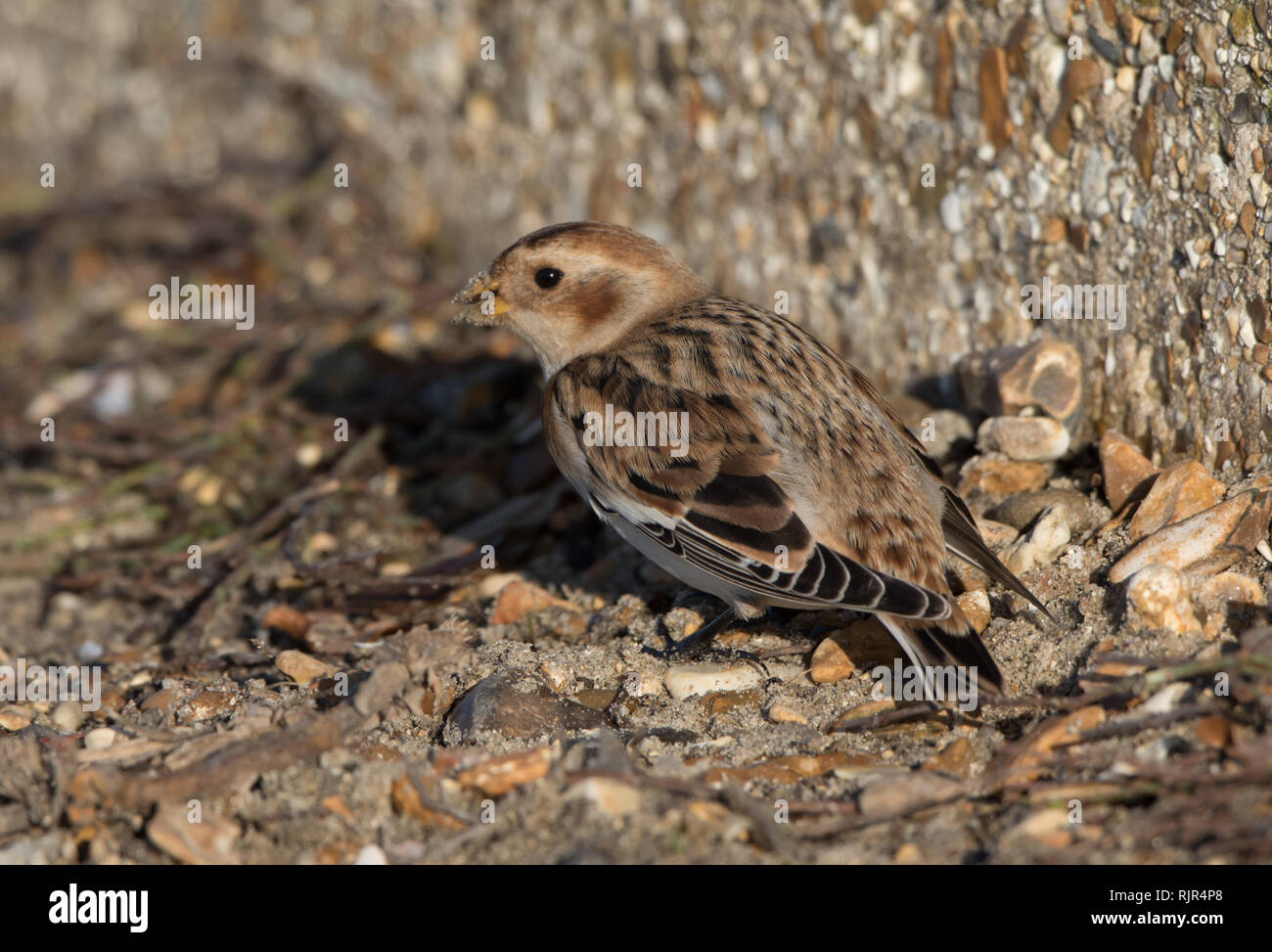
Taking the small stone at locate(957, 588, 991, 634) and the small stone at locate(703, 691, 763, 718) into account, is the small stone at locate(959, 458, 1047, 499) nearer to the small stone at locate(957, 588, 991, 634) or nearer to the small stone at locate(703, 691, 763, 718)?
the small stone at locate(957, 588, 991, 634)

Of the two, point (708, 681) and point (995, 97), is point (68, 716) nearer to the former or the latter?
point (708, 681)

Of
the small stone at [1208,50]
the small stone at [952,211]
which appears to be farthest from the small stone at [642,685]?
the small stone at [1208,50]

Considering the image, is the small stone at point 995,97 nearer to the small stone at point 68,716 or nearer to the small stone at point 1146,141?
the small stone at point 1146,141

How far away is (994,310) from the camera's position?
4.27 m

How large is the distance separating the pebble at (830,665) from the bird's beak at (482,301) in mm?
1583

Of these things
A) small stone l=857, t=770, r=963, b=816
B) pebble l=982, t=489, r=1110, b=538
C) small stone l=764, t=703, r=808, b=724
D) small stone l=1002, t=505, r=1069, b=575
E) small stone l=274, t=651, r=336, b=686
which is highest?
pebble l=982, t=489, r=1110, b=538

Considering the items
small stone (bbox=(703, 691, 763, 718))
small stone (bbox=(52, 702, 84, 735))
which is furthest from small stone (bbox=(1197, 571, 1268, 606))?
small stone (bbox=(52, 702, 84, 735))

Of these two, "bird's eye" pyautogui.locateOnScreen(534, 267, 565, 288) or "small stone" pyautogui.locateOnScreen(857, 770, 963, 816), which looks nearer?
"small stone" pyautogui.locateOnScreen(857, 770, 963, 816)

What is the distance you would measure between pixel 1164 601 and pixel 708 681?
3.82 ft

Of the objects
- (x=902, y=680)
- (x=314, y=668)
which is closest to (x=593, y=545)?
(x=314, y=668)

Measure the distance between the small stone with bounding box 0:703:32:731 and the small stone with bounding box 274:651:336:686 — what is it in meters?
0.69

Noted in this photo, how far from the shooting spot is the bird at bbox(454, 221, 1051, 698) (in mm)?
3330

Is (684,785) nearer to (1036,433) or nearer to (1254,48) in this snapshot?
(1036,433)

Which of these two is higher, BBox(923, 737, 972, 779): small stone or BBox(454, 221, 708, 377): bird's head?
BBox(454, 221, 708, 377): bird's head
